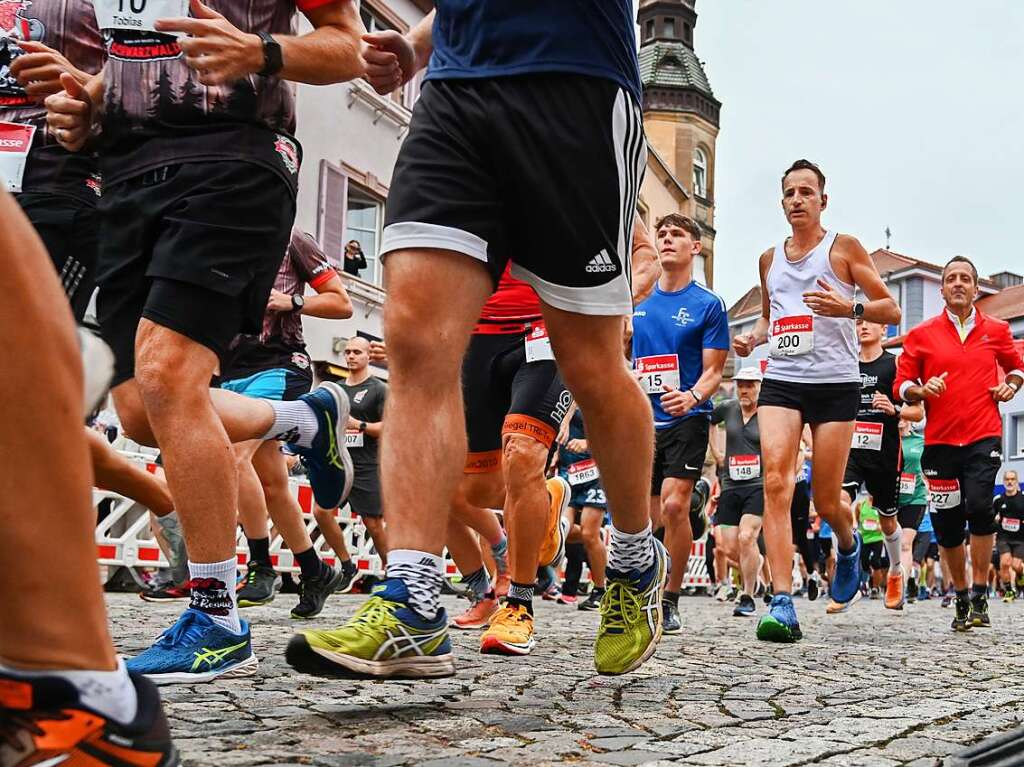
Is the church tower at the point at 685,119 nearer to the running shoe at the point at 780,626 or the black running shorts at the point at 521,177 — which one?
the running shoe at the point at 780,626

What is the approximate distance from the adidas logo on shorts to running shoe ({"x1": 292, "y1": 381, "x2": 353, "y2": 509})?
6.64 feet

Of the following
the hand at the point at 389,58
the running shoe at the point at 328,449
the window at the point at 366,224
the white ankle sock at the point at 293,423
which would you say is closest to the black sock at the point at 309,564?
the running shoe at the point at 328,449

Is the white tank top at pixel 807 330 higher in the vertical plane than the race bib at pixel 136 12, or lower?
lower

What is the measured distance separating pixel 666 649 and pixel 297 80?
9.05ft

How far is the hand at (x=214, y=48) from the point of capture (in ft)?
9.79

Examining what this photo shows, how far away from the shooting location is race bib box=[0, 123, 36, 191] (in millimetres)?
4254

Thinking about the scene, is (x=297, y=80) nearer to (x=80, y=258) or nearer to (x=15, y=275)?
(x=80, y=258)

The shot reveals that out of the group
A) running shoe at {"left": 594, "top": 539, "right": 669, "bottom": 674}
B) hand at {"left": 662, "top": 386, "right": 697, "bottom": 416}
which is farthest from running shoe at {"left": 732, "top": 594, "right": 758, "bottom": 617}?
running shoe at {"left": 594, "top": 539, "right": 669, "bottom": 674}

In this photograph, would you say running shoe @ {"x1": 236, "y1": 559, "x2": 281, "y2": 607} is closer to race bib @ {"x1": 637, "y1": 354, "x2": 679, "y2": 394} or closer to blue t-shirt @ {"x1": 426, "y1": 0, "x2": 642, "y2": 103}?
race bib @ {"x1": 637, "y1": 354, "x2": 679, "y2": 394}

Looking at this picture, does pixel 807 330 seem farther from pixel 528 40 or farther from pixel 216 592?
pixel 216 592

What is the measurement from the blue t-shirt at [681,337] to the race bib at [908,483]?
736 centimetres

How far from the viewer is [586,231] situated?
119 inches

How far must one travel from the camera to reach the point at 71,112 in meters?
3.62

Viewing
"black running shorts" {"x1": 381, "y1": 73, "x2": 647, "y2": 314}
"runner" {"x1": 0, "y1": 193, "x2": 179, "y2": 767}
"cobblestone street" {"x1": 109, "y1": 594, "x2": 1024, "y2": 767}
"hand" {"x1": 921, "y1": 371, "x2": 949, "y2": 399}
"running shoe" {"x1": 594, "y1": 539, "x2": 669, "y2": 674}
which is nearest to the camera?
"runner" {"x1": 0, "y1": 193, "x2": 179, "y2": 767}
